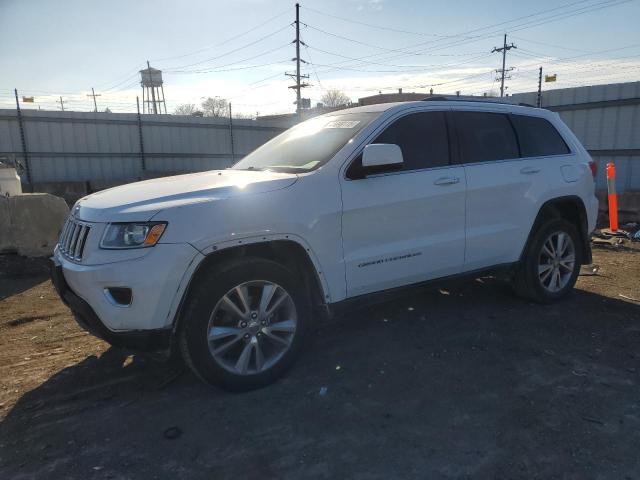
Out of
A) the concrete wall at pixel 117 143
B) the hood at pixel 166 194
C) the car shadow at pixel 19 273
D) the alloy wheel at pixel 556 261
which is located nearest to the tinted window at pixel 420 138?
the hood at pixel 166 194

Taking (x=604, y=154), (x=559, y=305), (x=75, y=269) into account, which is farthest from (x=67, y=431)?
(x=604, y=154)

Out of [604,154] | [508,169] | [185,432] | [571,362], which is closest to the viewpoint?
[185,432]

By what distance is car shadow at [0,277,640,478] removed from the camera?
2.58 m

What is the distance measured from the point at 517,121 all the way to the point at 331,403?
3.28 m

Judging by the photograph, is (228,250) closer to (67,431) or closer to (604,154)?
(67,431)

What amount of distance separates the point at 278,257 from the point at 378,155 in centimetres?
100

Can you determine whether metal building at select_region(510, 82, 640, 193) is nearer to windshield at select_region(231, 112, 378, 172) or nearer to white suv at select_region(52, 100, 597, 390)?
white suv at select_region(52, 100, 597, 390)

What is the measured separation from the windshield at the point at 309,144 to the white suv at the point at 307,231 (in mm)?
18

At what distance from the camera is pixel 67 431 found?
2934 millimetres

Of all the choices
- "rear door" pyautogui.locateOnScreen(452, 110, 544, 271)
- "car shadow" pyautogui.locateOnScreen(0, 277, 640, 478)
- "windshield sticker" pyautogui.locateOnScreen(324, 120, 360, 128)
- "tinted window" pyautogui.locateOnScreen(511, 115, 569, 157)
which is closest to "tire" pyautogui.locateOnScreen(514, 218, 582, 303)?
"rear door" pyautogui.locateOnScreen(452, 110, 544, 271)

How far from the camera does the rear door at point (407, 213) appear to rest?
3600 mm

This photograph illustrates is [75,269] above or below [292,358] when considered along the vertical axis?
above

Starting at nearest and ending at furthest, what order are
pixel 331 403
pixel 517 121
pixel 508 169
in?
pixel 331 403 → pixel 508 169 → pixel 517 121

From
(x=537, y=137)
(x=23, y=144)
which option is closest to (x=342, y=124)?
(x=537, y=137)
